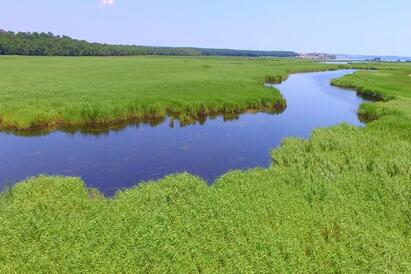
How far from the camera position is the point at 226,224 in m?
12.1

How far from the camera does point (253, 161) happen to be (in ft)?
86.4

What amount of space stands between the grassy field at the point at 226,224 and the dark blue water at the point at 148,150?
21.5 feet

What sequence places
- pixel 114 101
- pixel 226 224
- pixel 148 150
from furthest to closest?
pixel 114 101, pixel 148 150, pixel 226 224

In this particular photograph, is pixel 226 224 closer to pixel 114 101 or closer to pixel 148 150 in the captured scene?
pixel 148 150

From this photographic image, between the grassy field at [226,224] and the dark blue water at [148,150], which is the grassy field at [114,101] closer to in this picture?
the dark blue water at [148,150]

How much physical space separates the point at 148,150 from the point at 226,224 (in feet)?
57.0

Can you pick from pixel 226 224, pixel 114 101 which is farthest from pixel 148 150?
pixel 226 224

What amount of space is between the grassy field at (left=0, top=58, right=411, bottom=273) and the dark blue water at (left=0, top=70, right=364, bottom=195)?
6555mm

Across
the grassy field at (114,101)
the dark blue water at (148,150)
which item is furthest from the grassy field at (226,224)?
the grassy field at (114,101)

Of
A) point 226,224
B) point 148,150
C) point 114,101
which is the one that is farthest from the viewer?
point 114,101

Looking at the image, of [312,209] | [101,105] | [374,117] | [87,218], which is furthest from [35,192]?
[374,117]

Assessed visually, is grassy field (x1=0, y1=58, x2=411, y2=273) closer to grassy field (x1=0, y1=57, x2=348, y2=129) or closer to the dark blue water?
the dark blue water

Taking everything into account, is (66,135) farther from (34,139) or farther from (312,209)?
(312,209)

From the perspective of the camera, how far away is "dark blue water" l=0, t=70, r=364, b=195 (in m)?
23.4
